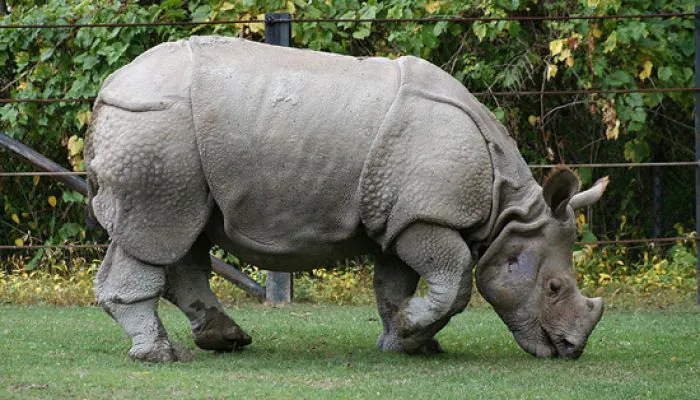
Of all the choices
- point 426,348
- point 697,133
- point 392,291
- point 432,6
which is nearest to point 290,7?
point 432,6

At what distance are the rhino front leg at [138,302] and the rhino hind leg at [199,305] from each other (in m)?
0.48

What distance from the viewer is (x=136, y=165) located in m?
7.90

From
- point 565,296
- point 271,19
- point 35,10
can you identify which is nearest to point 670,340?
point 565,296

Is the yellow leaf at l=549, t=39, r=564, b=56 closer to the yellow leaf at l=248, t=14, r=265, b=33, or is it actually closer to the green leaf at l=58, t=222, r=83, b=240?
the yellow leaf at l=248, t=14, r=265, b=33

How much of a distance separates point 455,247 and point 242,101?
148 centimetres

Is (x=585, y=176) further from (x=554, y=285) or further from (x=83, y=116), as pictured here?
(x=554, y=285)

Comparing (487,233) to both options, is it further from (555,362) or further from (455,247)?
(555,362)

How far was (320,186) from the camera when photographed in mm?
8062

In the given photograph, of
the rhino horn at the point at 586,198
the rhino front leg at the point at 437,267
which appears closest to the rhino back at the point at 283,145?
the rhino front leg at the point at 437,267

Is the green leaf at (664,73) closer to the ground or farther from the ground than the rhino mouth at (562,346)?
farther from the ground

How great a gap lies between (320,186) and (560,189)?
1.45 metres

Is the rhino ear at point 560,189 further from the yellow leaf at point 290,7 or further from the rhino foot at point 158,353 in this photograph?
the yellow leaf at point 290,7

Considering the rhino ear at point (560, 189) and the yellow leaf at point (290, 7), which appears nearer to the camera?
the rhino ear at point (560, 189)

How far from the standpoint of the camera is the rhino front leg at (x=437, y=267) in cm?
806
